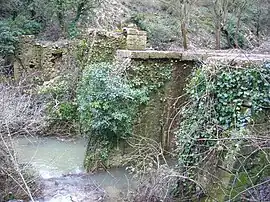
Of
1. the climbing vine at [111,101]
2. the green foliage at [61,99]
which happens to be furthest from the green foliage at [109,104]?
the green foliage at [61,99]

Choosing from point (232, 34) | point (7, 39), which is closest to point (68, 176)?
point (7, 39)

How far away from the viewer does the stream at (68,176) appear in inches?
326

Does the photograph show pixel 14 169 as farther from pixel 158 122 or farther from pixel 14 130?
pixel 158 122

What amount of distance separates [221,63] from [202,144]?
1335mm

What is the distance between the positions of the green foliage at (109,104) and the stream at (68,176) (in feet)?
3.06

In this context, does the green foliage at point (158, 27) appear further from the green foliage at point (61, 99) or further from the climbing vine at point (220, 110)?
the climbing vine at point (220, 110)

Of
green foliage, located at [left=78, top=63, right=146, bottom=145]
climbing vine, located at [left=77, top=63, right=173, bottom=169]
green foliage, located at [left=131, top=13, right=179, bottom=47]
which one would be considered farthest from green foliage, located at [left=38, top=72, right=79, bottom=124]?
green foliage, located at [left=131, top=13, right=179, bottom=47]

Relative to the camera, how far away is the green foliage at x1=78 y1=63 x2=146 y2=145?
9422 mm

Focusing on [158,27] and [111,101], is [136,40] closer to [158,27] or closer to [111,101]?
[111,101]

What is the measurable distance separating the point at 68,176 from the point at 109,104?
186 centimetres

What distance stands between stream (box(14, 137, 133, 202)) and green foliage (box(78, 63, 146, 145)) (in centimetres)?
93

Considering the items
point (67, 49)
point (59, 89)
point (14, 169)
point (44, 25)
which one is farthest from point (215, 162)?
point (44, 25)

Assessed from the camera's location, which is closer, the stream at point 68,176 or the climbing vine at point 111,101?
the stream at point 68,176

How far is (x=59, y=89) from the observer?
14.4 meters
